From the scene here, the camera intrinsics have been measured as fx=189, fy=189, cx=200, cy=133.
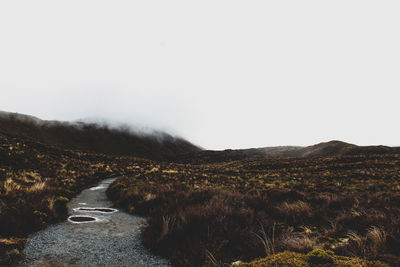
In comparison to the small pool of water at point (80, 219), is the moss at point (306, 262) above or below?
above

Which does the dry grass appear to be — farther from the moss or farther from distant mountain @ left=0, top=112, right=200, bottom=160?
distant mountain @ left=0, top=112, right=200, bottom=160

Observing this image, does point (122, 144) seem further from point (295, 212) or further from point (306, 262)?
point (306, 262)

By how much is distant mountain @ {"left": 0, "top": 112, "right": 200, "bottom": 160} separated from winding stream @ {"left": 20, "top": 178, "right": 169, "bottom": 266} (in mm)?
82702

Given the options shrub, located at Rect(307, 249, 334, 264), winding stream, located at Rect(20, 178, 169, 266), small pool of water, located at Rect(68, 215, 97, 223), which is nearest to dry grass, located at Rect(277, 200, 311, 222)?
shrub, located at Rect(307, 249, 334, 264)

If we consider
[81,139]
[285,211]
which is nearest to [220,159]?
[81,139]

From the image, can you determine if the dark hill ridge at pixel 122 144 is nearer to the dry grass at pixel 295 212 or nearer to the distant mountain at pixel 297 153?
the distant mountain at pixel 297 153

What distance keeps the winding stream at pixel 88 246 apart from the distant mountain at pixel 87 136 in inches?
3256

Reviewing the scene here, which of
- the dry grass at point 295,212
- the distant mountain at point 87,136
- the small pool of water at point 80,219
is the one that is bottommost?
the small pool of water at point 80,219

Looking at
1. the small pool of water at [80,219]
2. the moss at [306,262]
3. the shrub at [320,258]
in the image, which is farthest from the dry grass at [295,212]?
the small pool of water at [80,219]

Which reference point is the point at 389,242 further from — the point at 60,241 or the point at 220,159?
the point at 220,159

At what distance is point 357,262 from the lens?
2.48m

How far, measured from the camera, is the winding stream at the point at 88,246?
4154mm

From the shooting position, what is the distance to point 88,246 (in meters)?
4.80

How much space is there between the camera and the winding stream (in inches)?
164
